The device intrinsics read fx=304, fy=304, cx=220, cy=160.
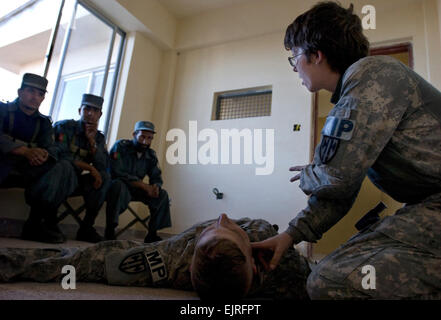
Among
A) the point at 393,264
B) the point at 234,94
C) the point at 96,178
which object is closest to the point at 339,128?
the point at 393,264

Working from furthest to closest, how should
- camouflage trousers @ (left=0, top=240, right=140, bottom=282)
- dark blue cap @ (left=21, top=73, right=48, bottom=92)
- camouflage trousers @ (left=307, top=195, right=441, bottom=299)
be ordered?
dark blue cap @ (left=21, top=73, right=48, bottom=92)
camouflage trousers @ (left=0, top=240, right=140, bottom=282)
camouflage trousers @ (left=307, top=195, right=441, bottom=299)

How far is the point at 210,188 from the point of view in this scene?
400cm

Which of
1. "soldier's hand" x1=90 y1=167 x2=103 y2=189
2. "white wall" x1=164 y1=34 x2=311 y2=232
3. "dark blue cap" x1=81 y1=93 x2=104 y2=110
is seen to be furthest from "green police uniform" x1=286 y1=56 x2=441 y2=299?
"dark blue cap" x1=81 y1=93 x2=104 y2=110

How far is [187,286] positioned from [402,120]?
94 cm

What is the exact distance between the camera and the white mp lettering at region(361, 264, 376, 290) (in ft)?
2.39

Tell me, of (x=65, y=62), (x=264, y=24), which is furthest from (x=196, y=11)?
(x=65, y=62)

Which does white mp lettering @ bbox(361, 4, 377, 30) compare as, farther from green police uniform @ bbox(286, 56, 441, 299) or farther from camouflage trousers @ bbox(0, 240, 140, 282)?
camouflage trousers @ bbox(0, 240, 140, 282)

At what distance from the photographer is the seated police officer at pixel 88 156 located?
9.21ft

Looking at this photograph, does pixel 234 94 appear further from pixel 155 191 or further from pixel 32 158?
pixel 32 158

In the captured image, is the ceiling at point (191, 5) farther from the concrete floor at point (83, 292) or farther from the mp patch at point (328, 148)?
the concrete floor at point (83, 292)

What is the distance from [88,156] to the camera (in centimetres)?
300

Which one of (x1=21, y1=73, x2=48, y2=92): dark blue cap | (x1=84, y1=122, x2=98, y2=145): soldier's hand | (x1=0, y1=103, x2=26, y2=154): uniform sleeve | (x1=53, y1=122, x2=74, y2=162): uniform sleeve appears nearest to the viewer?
(x1=0, y1=103, x2=26, y2=154): uniform sleeve

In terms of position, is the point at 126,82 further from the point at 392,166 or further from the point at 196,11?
the point at 392,166

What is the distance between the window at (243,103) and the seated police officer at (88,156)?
175cm
